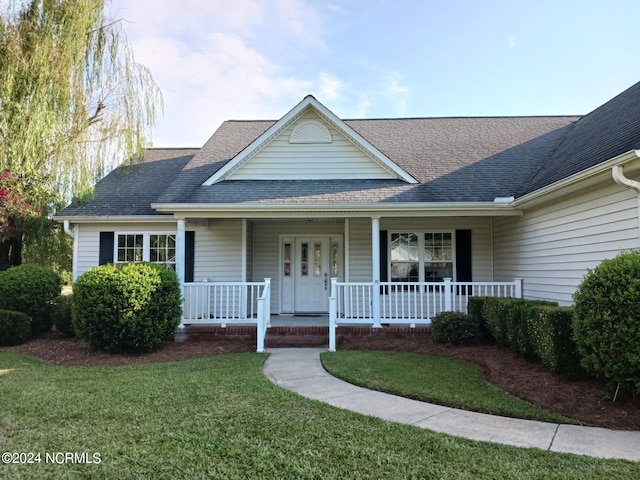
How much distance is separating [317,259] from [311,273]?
41cm

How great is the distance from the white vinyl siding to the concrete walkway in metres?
5.55

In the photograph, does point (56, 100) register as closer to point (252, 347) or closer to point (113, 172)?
point (113, 172)

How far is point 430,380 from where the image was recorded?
18.7ft

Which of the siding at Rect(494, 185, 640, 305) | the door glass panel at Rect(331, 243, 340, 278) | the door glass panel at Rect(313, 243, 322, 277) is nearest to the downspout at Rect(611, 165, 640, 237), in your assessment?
the siding at Rect(494, 185, 640, 305)

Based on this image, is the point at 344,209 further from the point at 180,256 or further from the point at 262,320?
the point at 180,256

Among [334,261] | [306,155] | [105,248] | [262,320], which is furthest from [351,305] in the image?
[105,248]

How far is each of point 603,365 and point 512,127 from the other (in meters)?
9.96

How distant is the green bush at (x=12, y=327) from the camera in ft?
28.9

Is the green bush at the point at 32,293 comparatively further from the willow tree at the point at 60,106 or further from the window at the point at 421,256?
the window at the point at 421,256

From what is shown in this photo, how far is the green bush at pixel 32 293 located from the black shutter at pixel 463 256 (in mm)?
9791

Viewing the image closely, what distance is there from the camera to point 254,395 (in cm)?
496

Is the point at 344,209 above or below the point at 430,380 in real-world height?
above

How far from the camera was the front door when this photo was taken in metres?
11.2

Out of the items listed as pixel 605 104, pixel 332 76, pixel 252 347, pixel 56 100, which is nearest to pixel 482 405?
pixel 252 347
